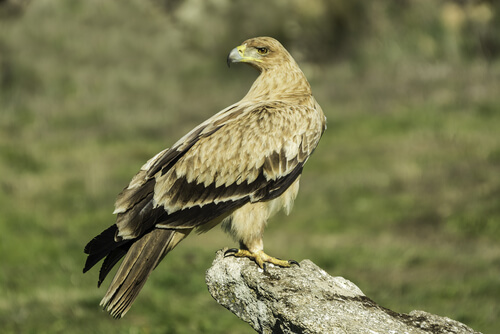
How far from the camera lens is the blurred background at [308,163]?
37.2 feet

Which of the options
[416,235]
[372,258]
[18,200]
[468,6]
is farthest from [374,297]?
[468,6]

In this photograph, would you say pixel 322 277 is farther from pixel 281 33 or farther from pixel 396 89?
pixel 281 33

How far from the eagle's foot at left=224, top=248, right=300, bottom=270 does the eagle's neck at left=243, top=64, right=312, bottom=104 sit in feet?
→ 4.00

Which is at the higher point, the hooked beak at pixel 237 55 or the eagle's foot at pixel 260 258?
the hooked beak at pixel 237 55

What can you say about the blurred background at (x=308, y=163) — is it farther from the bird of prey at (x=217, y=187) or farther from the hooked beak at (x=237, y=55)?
the hooked beak at (x=237, y=55)

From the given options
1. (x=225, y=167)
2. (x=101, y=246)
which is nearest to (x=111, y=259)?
(x=101, y=246)

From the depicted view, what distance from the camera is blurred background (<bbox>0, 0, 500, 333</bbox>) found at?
37.2 ft

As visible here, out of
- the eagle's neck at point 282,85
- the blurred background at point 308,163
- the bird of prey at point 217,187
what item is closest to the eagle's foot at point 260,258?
the bird of prey at point 217,187

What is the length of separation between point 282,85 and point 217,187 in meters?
1.04

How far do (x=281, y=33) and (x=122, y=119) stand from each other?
7067 millimetres

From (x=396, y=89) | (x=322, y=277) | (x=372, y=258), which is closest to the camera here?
(x=322, y=277)

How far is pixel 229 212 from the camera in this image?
18.7 ft

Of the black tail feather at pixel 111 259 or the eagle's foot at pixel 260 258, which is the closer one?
the black tail feather at pixel 111 259

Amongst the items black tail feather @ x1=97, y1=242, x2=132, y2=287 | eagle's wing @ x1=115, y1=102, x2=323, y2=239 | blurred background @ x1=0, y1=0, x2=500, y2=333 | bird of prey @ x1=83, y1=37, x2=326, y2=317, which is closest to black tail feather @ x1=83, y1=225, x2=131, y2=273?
bird of prey @ x1=83, y1=37, x2=326, y2=317
